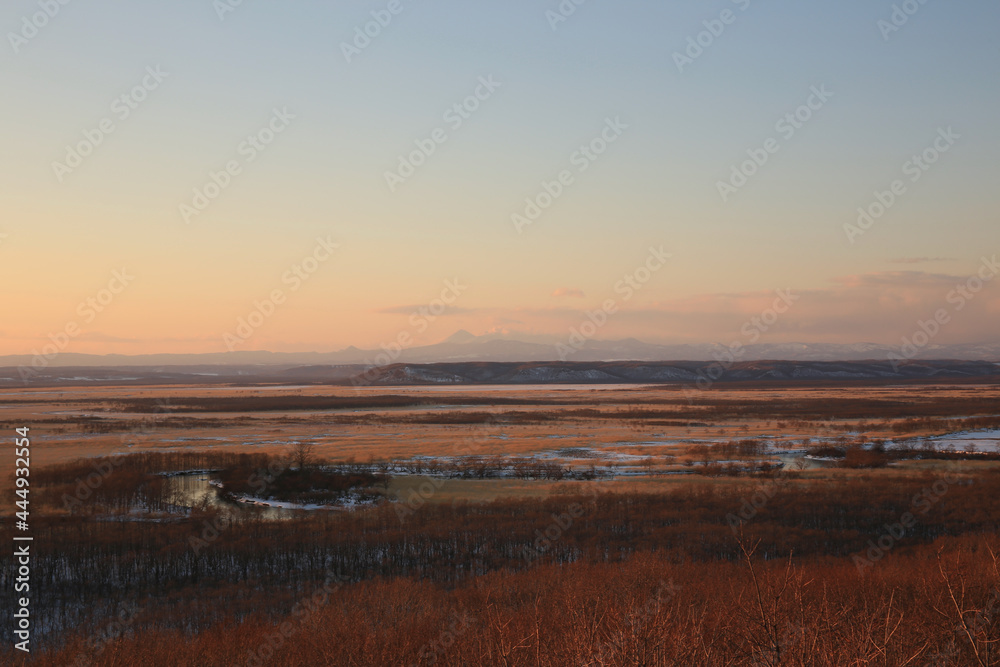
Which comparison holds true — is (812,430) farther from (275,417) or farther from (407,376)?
(407,376)

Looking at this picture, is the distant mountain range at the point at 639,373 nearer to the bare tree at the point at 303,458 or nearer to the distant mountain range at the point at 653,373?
the distant mountain range at the point at 653,373

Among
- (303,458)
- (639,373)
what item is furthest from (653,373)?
(303,458)

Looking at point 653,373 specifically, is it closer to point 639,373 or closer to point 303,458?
point 639,373

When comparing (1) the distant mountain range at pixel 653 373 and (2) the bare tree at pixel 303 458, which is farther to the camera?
(1) the distant mountain range at pixel 653 373

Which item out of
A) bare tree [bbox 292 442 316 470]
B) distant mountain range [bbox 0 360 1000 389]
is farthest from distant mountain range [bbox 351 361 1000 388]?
bare tree [bbox 292 442 316 470]

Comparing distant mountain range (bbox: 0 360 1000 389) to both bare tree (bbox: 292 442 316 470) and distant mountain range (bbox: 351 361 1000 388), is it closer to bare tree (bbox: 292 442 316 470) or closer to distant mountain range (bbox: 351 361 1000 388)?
distant mountain range (bbox: 351 361 1000 388)

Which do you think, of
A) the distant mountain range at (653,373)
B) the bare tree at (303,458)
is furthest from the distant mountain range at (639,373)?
the bare tree at (303,458)

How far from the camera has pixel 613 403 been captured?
7688cm

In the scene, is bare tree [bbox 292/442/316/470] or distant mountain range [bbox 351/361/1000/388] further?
distant mountain range [bbox 351/361/1000/388]

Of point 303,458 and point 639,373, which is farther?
point 639,373

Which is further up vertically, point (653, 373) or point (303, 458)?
point (303, 458)

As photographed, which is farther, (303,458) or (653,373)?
(653,373)

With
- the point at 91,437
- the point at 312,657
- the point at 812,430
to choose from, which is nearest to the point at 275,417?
the point at 91,437

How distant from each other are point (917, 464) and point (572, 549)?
21.8 metres
